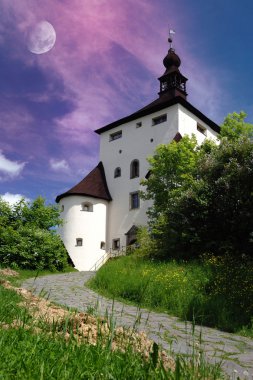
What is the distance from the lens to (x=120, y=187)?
3691cm

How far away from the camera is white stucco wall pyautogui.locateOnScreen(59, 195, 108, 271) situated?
3506 centimetres

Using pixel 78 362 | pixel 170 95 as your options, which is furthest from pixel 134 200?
pixel 78 362

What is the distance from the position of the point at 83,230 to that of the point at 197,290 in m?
25.6

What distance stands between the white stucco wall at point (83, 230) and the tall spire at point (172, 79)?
13.8 meters

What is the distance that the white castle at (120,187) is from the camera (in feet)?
114

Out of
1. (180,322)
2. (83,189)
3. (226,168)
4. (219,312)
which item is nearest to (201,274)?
(219,312)

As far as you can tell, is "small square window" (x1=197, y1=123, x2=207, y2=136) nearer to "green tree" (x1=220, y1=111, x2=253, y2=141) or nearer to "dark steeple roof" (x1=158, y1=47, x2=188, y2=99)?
"dark steeple roof" (x1=158, y1=47, x2=188, y2=99)

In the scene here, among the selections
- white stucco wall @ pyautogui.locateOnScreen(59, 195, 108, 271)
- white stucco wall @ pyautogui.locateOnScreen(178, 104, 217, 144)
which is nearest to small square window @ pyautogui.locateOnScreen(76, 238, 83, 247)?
white stucco wall @ pyautogui.locateOnScreen(59, 195, 108, 271)

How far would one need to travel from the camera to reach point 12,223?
22906 millimetres

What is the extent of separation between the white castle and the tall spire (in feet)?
13.4

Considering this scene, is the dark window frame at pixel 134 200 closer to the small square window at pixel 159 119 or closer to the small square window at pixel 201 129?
the small square window at pixel 159 119

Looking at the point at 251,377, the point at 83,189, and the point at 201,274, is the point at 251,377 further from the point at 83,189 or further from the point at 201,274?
the point at 83,189

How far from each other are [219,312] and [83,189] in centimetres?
2864

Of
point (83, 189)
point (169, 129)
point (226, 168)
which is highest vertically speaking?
point (169, 129)
